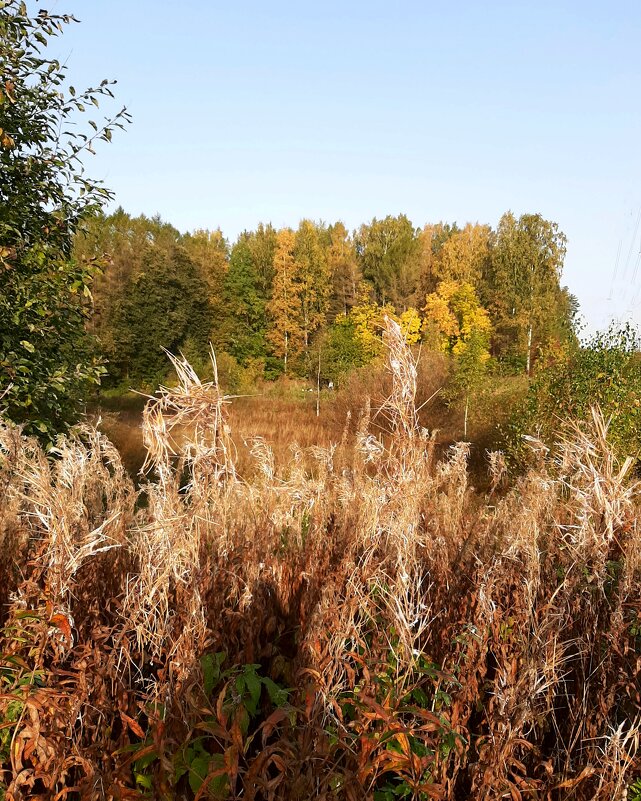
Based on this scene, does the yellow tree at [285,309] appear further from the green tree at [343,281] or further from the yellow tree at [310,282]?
the green tree at [343,281]

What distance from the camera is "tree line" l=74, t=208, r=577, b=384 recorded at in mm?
35062

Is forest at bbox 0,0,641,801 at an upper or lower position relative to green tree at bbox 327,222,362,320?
lower

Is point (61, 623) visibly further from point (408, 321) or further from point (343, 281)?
point (343, 281)

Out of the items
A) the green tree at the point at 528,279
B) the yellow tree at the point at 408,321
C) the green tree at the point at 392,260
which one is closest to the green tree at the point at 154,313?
the green tree at the point at 392,260

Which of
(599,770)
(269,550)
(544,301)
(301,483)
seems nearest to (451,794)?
(599,770)

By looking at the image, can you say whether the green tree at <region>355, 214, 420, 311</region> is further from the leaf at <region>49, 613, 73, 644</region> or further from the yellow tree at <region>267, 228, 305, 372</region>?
the leaf at <region>49, 613, 73, 644</region>

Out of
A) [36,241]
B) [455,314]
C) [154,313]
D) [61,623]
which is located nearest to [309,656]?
[61,623]

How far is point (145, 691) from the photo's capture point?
220cm

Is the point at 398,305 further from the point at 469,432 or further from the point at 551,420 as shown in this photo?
the point at 551,420

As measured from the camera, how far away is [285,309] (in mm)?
38719

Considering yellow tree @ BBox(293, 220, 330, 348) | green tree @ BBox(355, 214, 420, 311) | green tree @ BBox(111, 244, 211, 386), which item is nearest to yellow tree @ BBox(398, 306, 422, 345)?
green tree @ BBox(111, 244, 211, 386)

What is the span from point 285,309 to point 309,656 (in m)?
37.3

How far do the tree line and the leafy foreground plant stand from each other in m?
27.9

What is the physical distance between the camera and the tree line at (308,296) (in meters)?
35.1
